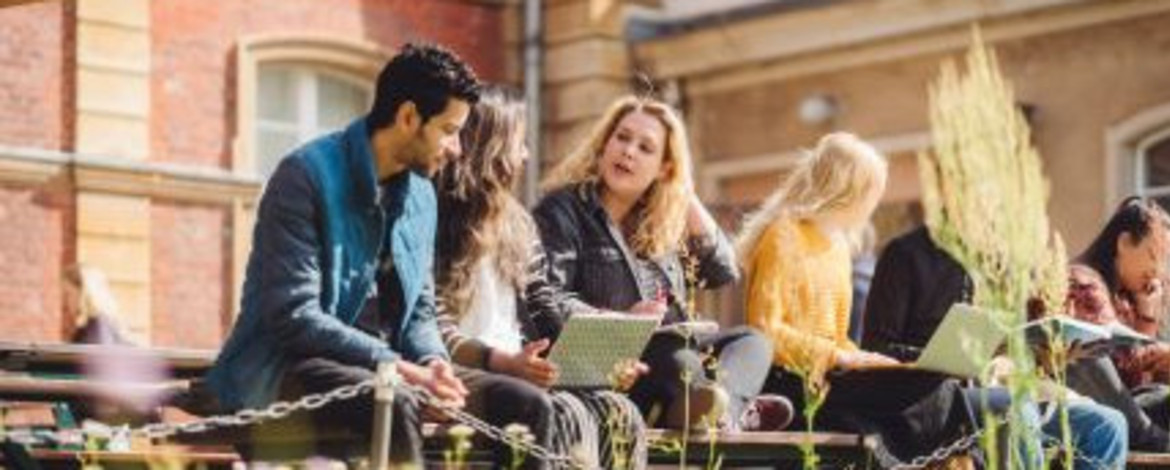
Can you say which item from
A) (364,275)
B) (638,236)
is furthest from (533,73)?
(364,275)

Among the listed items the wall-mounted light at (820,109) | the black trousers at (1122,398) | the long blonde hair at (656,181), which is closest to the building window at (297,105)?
the wall-mounted light at (820,109)

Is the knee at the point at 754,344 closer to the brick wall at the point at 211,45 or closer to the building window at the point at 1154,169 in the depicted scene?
the building window at the point at 1154,169

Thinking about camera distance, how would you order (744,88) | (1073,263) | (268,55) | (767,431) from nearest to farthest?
(767,431) < (1073,263) < (268,55) < (744,88)

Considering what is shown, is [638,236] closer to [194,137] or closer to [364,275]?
[364,275]

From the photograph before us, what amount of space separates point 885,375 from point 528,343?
1.27 m

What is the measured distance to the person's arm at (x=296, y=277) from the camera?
5.83m

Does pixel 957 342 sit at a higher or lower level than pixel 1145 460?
higher

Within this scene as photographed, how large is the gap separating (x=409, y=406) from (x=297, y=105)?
10.9m

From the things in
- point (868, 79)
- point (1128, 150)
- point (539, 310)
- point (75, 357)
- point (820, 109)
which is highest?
point (868, 79)

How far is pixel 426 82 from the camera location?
6.04 m

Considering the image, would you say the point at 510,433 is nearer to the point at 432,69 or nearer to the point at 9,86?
the point at 432,69

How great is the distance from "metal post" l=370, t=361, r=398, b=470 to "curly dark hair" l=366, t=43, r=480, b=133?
82 cm

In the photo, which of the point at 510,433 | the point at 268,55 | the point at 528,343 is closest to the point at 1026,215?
the point at 510,433

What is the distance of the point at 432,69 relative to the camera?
19.8ft
